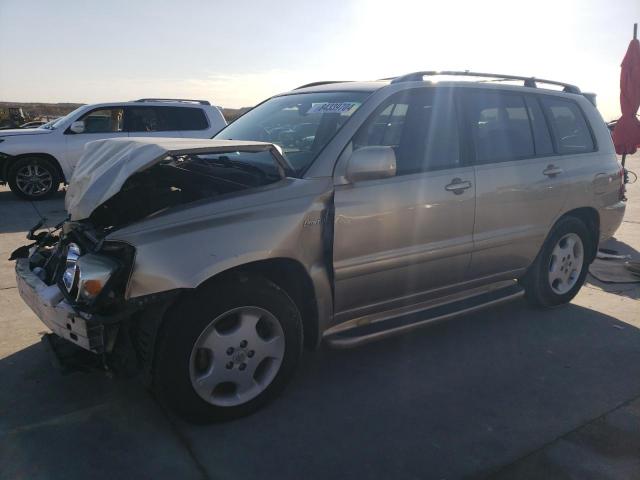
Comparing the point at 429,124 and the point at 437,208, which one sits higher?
the point at 429,124

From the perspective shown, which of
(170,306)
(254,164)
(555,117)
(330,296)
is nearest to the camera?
(170,306)

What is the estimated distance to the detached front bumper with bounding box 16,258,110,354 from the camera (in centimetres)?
249

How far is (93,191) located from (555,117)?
360cm

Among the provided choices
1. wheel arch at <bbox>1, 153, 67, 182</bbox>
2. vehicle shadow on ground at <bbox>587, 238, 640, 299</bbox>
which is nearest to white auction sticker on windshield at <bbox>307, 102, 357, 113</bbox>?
vehicle shadow on ground at <bbox>587, 238, 640, 299</bbox>

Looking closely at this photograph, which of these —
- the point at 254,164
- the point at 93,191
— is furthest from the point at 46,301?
the point at 254,164

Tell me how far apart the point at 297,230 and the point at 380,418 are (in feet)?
3.66

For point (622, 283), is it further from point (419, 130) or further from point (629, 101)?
point (629, 101)

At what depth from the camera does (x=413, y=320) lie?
350 cm

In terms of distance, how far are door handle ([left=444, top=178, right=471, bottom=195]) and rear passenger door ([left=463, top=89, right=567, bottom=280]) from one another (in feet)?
0.41

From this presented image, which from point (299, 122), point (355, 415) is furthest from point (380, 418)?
point (299, 122)

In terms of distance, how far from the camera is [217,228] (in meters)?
2.67

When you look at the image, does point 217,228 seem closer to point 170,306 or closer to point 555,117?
point 170,306

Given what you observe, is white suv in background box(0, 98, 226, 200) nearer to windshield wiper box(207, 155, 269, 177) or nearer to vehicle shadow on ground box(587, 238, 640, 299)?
windshield wiper box(207, 155, 269, 177)

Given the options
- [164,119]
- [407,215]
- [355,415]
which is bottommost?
[355,415]
